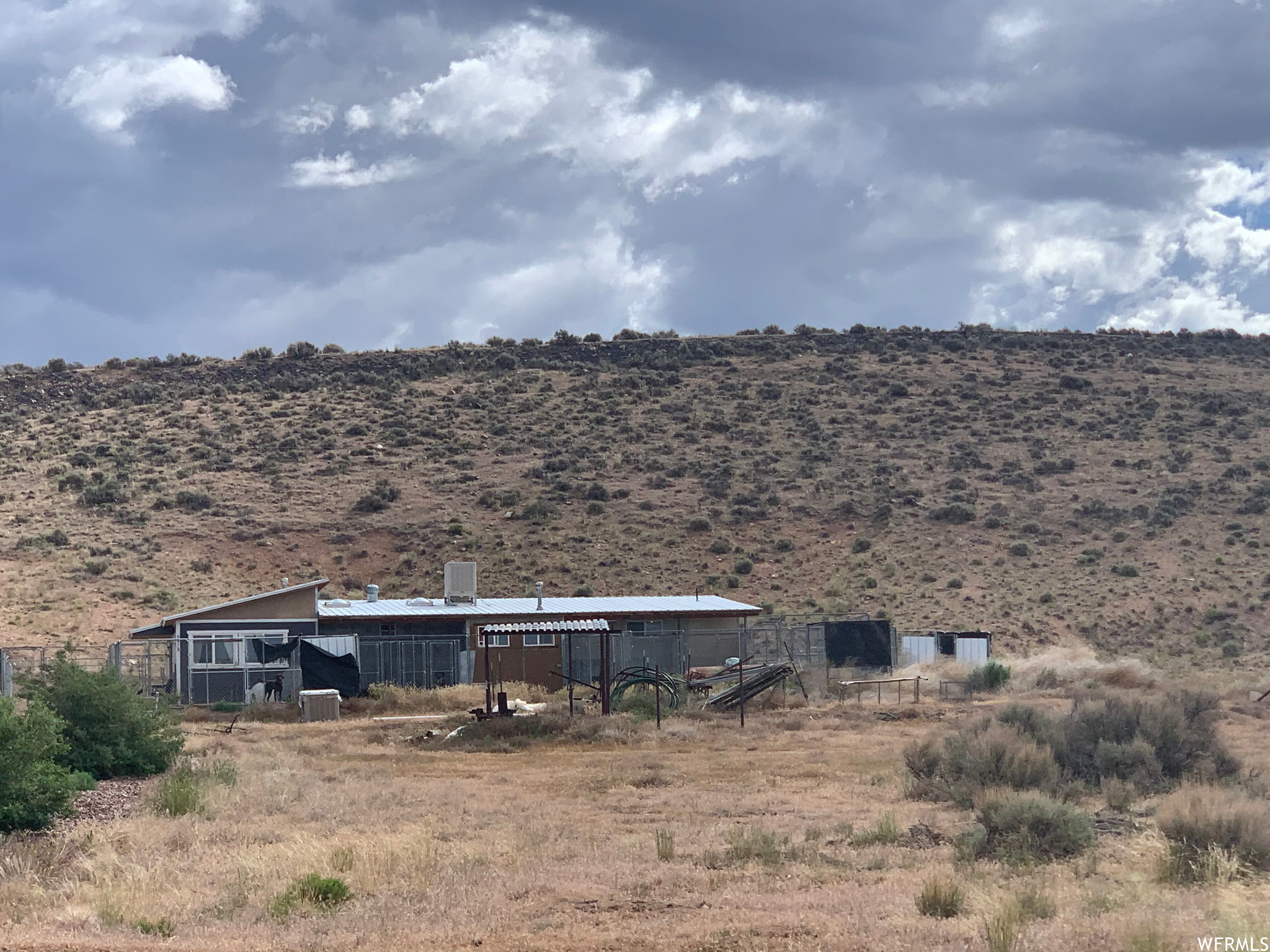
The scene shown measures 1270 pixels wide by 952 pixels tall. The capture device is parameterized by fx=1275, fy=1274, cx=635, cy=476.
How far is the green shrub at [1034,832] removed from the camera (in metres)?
12.3

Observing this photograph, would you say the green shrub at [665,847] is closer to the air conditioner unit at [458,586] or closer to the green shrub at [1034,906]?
the green shrub at [1034,906]

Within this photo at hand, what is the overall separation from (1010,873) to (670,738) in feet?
49.4

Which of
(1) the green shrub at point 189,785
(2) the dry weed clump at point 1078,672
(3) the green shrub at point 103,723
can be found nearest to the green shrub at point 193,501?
(2) the dry weed clump at point 1078,672

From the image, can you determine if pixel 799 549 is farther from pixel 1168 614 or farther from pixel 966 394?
pixel 966 394

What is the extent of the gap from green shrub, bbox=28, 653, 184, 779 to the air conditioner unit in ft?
63.5

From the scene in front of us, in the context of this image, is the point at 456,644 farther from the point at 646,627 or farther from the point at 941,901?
the point at 941,901

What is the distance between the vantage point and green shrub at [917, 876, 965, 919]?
984 centimetres

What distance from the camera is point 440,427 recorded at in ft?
229

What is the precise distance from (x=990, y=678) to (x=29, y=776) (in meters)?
28.0

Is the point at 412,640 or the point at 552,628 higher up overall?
the point at 552,628

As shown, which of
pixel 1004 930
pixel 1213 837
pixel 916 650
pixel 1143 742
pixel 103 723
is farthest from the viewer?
pixel 916 650

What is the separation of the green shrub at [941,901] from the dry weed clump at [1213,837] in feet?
7.82

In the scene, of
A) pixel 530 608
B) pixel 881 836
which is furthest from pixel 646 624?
pixel 881 836

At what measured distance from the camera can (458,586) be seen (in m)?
40.0
